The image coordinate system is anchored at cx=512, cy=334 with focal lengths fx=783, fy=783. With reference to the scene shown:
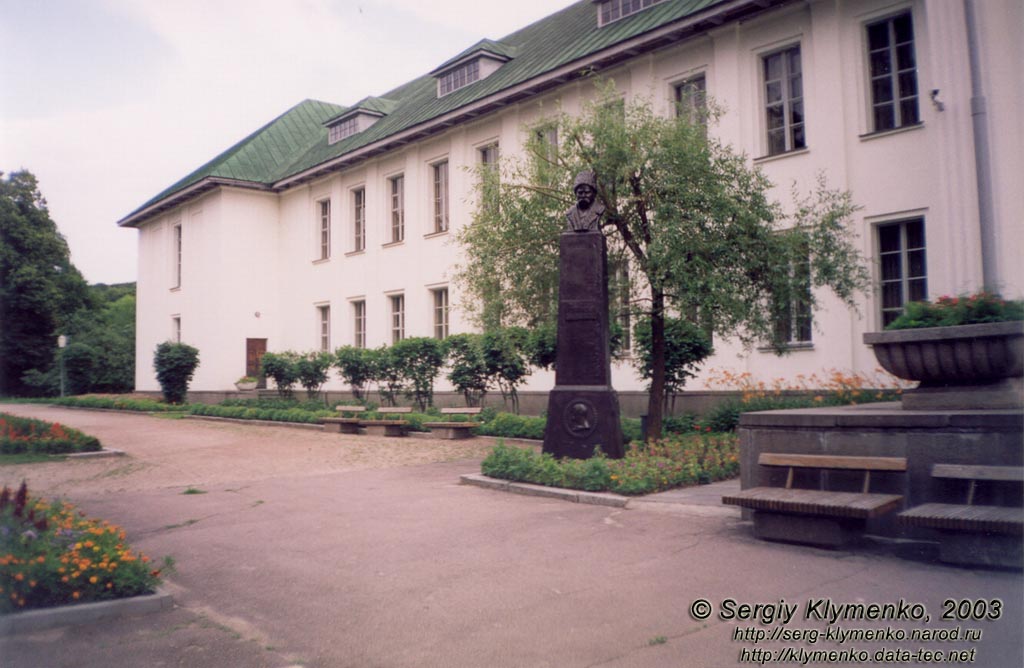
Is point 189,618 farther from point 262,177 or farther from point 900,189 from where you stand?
point 262,177

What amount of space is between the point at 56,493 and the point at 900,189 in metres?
14.6

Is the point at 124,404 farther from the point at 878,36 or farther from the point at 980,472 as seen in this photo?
the point at 980,472

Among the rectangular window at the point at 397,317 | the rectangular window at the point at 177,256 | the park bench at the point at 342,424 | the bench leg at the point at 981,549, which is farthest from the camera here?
the rectangular window at the point at 177,256

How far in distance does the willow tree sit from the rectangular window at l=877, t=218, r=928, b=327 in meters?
2.24

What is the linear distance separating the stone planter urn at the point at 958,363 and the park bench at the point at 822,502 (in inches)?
36.6

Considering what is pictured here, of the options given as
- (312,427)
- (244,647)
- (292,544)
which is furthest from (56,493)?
(312,427)

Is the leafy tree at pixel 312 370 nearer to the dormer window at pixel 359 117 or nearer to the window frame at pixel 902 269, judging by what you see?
the dormer window at pixel 359 117

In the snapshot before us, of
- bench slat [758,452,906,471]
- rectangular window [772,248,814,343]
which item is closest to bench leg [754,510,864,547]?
bench slat [758,452,906,471]

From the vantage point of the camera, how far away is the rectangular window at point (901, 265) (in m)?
14.6

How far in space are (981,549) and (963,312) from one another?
233cm

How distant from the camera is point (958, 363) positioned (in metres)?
6.51

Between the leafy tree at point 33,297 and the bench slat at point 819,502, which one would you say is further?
the leafy tree at point 33,297

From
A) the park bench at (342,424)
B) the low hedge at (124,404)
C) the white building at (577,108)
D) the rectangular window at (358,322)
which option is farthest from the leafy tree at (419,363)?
the low hedge at (124,404)

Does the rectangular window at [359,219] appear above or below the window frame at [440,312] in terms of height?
above
